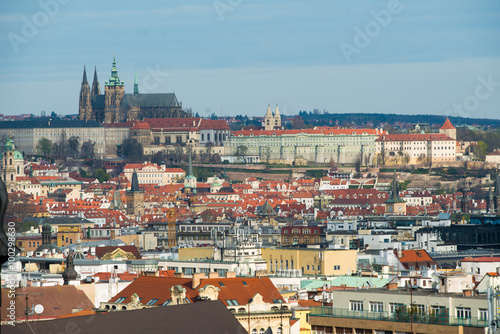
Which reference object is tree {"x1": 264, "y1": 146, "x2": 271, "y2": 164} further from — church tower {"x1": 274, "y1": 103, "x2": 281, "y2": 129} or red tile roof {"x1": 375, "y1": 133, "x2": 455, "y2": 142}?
church tower {"x1": 274, "y1": 103, "x2": 281, "y2": 129}

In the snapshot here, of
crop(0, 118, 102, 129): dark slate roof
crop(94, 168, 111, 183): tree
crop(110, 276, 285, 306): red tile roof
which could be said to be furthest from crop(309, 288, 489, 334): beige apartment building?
crop(0, 118, 102, 129): dark slate roof

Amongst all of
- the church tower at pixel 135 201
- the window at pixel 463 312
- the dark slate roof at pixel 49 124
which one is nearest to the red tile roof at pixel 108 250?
the window at pixel 463 312

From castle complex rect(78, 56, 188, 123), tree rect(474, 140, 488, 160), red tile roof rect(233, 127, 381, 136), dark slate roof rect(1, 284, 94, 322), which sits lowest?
tree rect(474, 140, 488, 160)

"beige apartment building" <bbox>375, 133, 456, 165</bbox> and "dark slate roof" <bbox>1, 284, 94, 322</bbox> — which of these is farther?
"beige apartment building" <bbox>375, 133, 456, 165</bbox>

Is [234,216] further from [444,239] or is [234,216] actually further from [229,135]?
[229,135]

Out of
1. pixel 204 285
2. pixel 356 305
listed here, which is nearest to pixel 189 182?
pixel 204 285

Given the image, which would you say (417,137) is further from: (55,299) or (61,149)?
(55,299)

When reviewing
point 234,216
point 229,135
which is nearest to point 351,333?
point 234,216

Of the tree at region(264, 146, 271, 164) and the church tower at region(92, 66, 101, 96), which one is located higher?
the church tower at region(92, 66, 101, 96)
